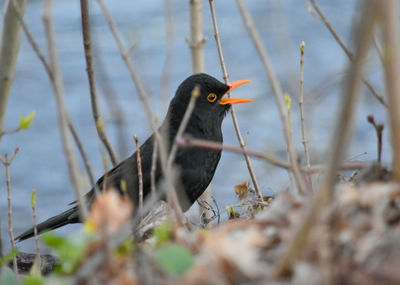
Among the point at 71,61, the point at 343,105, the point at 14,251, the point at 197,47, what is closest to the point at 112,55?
the point at 71,61

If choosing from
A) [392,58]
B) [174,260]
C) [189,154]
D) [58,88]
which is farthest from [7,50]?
[392,58]

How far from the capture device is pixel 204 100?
501 centimetres

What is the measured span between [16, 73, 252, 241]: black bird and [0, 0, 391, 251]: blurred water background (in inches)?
121

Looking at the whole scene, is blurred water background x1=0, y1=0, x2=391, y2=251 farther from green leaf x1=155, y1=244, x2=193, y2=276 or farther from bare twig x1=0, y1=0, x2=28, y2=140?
green leaf x1=155, y1=244, x2=193, y2=276

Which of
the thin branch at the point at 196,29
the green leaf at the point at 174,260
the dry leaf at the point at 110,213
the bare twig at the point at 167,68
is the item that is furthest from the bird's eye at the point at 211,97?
the green leaf at the point at 174,260

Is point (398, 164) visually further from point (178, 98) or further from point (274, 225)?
point (178, 98)

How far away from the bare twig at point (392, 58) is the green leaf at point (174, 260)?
0.81 m

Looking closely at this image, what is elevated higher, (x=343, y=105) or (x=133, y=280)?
(x=343, y=105)

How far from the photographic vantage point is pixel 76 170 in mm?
2283

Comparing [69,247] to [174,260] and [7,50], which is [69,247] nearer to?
[174,260]

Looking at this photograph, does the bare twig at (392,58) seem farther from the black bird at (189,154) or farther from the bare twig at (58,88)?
the black bird at (189,154)

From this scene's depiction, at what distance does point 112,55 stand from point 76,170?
30.4 ft

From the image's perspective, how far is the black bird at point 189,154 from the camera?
15.0 feet

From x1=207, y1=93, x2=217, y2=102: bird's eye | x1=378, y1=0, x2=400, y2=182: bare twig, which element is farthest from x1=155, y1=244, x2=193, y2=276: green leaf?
x1=207, y1=93, x2=217, y2=102: bird's eye
